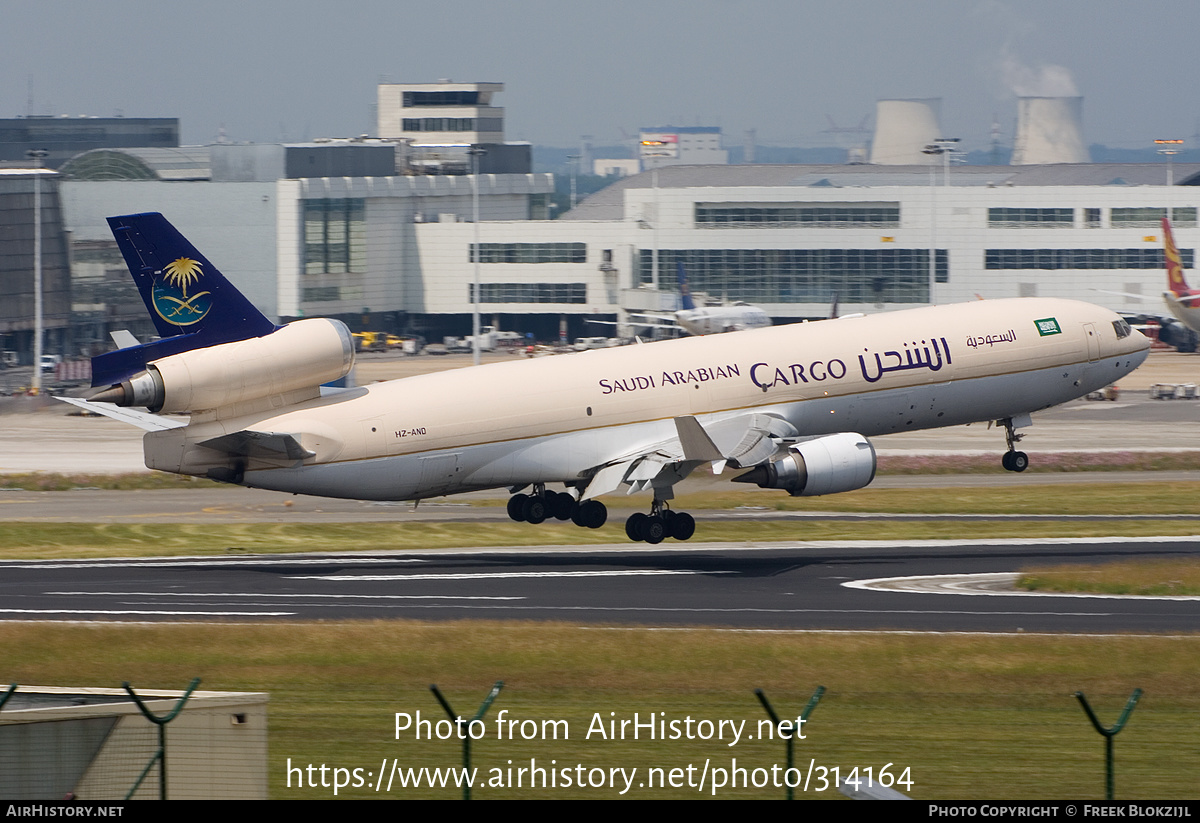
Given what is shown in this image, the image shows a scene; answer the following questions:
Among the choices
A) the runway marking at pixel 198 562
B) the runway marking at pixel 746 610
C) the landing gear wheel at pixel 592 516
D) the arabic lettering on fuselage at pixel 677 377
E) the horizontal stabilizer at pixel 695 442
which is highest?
the arabic lettering on fuselage at pixel 677 377

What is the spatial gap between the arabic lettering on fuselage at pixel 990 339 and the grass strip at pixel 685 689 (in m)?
19.8

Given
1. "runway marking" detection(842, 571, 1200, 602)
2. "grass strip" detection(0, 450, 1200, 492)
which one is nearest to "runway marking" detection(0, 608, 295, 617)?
"runway marking" detection(842, 571, 1200, 602)

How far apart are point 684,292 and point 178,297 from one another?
11104 cm

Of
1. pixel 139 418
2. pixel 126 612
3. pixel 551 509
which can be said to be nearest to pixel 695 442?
pixel 551 509

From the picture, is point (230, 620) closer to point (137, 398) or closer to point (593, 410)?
point (137, 398)

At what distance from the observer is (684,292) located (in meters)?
154

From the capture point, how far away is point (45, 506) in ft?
231

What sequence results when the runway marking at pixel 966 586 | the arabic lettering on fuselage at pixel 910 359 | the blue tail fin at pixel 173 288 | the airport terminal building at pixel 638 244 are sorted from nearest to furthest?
the runway marking at pixel 966 586 → the blue tail fin at pixel 173 288 → the arabic lettering on fuselage at pixel 910 359 → the airport terminal building at pixel 638 244

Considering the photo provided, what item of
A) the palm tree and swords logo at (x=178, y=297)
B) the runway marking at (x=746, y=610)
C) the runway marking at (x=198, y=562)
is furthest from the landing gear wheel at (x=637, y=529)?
the palm tree and swords logo at (x=178, y=297)

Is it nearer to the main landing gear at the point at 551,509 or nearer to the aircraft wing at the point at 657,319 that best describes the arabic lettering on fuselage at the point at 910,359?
the main landing gear at the point at 551,509

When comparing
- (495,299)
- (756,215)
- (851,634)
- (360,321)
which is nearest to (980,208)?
(756,215)

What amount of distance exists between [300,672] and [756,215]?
147 meters

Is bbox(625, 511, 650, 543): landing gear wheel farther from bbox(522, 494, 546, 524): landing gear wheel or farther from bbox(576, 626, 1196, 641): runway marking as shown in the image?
bbox(576, 626, 1196, 641): runway marking

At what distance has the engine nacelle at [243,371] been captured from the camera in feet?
145
